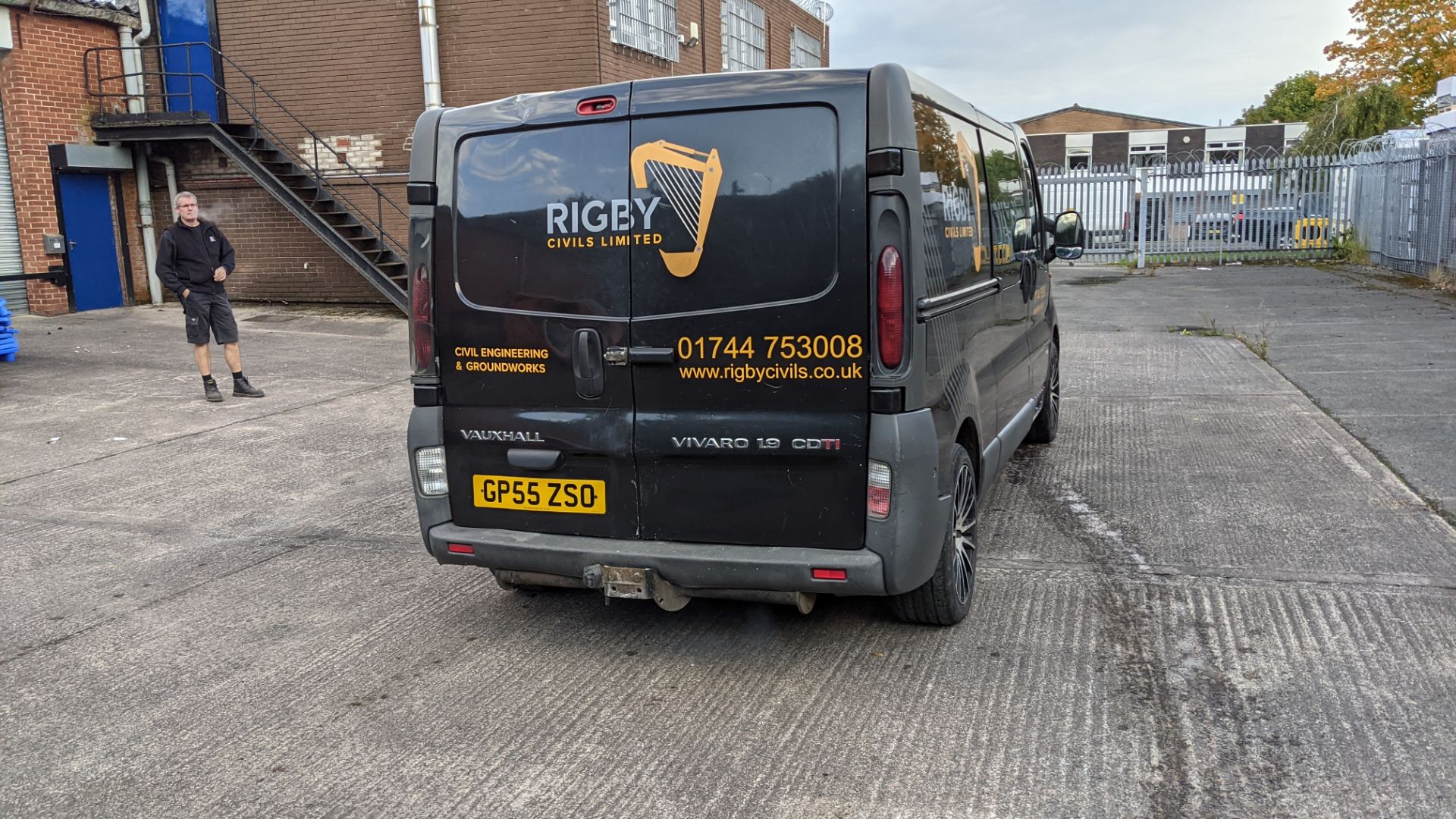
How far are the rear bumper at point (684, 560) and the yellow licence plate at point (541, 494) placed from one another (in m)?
0.11

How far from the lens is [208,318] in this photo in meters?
9.99

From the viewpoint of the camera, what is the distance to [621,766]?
3523 mm

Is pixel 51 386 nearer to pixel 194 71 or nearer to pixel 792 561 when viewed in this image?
pixel 194 71

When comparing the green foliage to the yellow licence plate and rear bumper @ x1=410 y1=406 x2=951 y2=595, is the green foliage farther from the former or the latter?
the yellow licence plate

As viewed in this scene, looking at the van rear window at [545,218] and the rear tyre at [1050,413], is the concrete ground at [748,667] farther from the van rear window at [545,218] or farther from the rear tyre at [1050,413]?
the van rear window at [545,218]

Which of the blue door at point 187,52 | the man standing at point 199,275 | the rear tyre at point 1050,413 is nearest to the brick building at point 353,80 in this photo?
the blue door at point 187,52

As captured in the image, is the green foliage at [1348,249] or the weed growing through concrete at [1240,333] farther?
the green foliage at [1348,249]

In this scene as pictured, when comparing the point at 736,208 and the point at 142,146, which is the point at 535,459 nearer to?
the point at 736,208

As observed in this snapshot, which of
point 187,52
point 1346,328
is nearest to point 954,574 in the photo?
point 1346,328

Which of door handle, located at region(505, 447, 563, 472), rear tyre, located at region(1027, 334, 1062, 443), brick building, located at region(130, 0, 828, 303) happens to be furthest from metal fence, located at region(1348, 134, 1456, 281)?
door handle, located at region(505, 447, 563, 472)

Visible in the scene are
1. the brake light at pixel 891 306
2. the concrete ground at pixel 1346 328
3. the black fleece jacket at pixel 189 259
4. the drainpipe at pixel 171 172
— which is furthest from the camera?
the drainpipe at pixel 171 172

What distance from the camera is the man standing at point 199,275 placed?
9.80 m

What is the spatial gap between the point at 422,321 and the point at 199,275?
254 inches

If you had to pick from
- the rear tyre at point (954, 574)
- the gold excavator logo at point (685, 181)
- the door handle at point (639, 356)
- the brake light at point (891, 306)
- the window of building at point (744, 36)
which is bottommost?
the rear tyre at point (954, 574)
